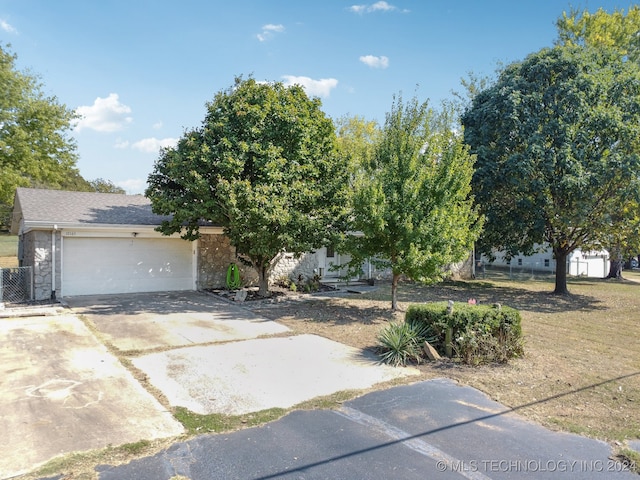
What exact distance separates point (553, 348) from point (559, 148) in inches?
343

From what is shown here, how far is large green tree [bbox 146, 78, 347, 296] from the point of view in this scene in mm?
11594

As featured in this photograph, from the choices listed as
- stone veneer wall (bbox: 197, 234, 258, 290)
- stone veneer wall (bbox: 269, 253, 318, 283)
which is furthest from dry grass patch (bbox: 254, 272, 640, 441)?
stone veneer wall (bbox: 197, 234, 258, 290)

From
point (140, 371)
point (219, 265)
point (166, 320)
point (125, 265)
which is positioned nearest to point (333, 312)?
point (166, 320)

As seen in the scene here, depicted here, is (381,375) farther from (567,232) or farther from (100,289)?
(567,232)

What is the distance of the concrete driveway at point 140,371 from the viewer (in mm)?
4660

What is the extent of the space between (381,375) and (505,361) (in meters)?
2.39

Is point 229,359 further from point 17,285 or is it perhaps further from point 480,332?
point 17,285

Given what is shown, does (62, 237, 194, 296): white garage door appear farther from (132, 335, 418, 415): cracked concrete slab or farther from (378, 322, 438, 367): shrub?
(378, 322, 438, 367): shrub

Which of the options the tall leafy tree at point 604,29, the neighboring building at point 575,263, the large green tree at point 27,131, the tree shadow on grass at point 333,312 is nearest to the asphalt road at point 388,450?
the tree shadow on grass at point 333,312

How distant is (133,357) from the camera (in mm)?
7477

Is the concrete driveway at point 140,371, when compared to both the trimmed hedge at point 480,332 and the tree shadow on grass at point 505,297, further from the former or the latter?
the tree shadow on grass at point 505,297

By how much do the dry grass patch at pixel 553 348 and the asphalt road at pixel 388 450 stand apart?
2.36ft

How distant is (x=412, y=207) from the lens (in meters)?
10.7

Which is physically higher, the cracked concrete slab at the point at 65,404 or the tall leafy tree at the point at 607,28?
the tall leafy tree at the point at 607,28
